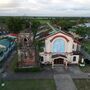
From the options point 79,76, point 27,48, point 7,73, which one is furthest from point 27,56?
point 79,76

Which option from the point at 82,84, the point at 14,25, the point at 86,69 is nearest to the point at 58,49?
the point at 86,69

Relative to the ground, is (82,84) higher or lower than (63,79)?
lower

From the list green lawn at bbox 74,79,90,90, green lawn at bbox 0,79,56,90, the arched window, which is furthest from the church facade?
green lawn at bbox 0,79,56,90

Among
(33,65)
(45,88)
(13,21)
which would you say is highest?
(13,21)

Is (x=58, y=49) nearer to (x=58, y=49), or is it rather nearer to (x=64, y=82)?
(x=58, y=49)

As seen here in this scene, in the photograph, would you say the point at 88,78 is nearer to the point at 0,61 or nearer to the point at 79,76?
the point at 79,76

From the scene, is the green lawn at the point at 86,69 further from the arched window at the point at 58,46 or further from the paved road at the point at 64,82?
the arched window at the point at 58,46
